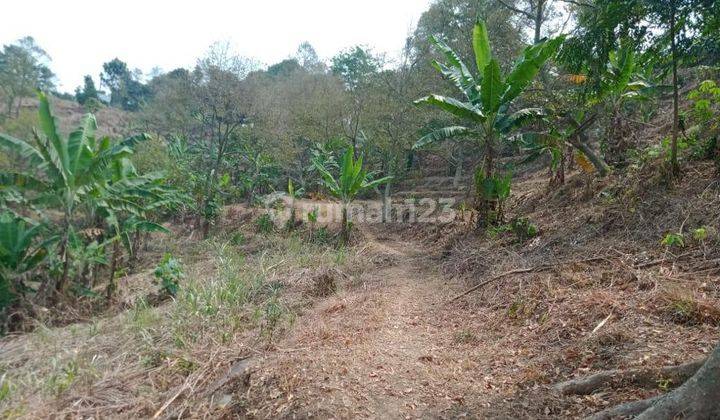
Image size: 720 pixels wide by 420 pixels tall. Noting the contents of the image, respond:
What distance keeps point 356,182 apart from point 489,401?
868 cm

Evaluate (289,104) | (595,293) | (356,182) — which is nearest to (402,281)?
(595,293)

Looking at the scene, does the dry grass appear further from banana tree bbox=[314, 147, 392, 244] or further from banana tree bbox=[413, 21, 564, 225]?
banana tree bbox=[314, 147, 392, 244]

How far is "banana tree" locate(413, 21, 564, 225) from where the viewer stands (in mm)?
7273

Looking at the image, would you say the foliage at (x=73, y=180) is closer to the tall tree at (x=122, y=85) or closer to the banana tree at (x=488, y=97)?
the banana tree at (x=488, y=97)

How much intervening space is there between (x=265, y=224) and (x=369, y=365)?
39.9 ft

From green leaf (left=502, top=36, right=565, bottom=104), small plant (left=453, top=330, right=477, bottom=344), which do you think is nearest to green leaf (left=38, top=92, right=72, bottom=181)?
small plant (left=453, top=330, right=477, bottom=344)

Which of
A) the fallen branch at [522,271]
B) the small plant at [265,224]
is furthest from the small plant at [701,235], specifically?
the small plant at [265,224]

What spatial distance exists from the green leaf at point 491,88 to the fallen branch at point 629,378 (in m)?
5.83

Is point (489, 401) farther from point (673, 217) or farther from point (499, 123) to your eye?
point (499, 123)

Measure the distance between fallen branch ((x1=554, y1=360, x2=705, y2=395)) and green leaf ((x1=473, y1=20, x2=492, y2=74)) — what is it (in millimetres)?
6160

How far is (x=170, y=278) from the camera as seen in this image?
24.2ft

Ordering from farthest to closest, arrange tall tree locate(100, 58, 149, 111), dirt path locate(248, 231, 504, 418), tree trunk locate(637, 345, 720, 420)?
1. tall tree locate(100, 58, 149, 111)
2. dirt path locate(248, 231, 504, 418)
3. tree trunk locate(637, 345, 720, 420)

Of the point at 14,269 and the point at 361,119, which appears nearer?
the point at 14,269

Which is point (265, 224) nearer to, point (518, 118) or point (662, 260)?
point (518, 118)
